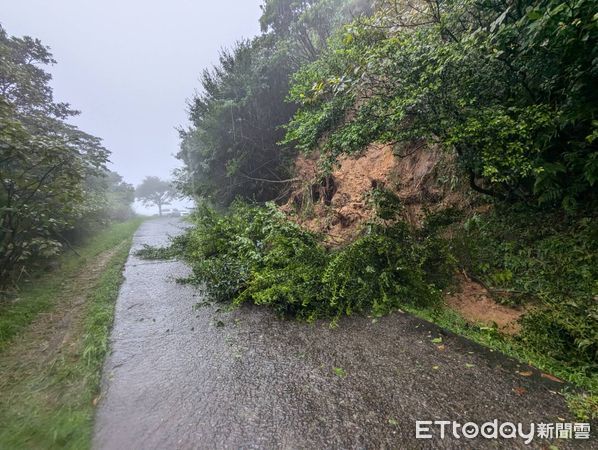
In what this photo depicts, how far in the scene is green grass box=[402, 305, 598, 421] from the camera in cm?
192

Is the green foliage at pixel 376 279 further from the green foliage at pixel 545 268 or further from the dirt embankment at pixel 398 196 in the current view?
the green foliage at pixel 545 268

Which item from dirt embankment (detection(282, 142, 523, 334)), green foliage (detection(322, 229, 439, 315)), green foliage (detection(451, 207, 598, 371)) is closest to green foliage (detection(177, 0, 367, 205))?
dirt embankment (detection(282, 142, 523, 334))

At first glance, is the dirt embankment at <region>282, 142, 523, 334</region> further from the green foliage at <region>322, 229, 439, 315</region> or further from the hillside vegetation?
the green foliage at <region>322, 229, 439, 315</region>

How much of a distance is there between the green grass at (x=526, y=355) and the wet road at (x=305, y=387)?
121 mm

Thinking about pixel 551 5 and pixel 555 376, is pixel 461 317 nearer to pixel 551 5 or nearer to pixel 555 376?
pixel 555 376

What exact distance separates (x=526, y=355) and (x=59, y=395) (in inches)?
175

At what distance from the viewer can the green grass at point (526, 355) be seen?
1922 millimetres

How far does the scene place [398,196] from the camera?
5797 mm

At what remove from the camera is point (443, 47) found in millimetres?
2883

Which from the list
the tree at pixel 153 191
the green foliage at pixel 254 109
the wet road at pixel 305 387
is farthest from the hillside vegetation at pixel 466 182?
the tree at pixel 153 191

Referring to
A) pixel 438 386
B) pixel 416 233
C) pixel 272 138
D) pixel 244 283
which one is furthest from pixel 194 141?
pixel 438 386

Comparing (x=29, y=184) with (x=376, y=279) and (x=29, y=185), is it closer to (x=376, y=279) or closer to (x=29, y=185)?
(x=29, y=185)

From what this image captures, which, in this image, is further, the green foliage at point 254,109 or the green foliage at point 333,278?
the green foliage at point 254,109

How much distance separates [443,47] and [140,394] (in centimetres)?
471
